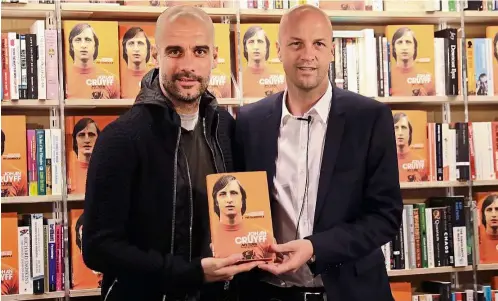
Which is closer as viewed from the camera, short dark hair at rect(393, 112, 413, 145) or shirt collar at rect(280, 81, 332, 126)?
shirt collar at rect(280, 81, 332, 126)

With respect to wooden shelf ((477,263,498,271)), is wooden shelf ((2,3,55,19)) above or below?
above

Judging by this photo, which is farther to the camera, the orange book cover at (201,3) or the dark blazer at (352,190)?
the orange book cover at (201,3)

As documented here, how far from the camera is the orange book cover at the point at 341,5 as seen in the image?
425 cm

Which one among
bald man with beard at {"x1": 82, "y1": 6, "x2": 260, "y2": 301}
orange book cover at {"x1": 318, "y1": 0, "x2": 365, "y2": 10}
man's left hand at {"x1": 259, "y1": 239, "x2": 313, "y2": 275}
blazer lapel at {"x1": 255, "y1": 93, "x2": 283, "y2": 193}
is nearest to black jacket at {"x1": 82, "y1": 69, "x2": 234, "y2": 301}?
bald man with beard at {"x1": 82, "y1": 6, "x2": 260, "y2": 301}

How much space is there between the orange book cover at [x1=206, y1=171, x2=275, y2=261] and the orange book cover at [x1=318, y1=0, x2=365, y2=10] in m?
2.21

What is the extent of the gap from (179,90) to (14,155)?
183 centimetres

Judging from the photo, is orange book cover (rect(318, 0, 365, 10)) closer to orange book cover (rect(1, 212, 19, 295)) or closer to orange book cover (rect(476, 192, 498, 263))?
orange book cover (rect(476, 192, 498, 263))

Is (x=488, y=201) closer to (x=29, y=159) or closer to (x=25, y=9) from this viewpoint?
(x=29, y=159)

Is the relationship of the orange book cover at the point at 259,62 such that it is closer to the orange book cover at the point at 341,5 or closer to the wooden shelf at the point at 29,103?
the orange book cover at the point at 341,5

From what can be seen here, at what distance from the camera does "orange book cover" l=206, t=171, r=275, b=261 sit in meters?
2.16

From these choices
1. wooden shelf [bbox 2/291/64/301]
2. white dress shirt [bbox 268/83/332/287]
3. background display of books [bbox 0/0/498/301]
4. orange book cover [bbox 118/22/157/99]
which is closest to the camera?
white dress shirt [bbox 268/83/332/287]

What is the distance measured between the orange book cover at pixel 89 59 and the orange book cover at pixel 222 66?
50 cm

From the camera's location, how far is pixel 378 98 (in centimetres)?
426

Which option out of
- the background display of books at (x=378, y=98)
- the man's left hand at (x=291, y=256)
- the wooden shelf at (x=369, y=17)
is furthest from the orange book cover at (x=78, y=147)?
the man's left hand at (x=291, y=256)
